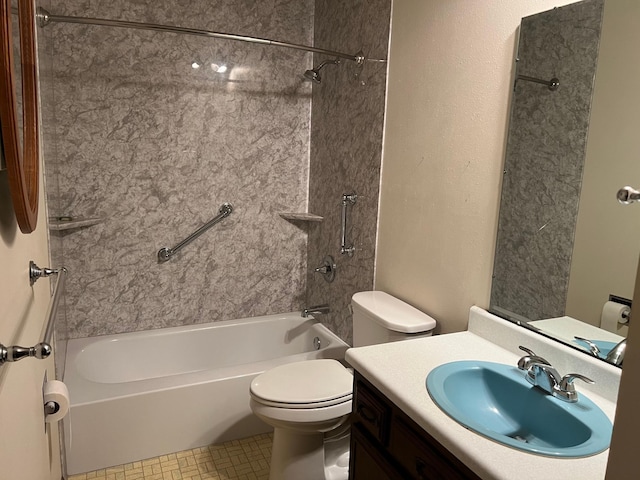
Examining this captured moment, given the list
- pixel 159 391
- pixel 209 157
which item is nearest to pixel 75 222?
pixel 209 157

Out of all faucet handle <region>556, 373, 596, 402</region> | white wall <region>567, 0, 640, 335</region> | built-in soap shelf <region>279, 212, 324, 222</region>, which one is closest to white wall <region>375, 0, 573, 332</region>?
white wall <region>567, 0, 640, 335</region>

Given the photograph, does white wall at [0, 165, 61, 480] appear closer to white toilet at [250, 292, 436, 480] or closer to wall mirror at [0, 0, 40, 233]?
wall mirror at [0, 0, 40, 233]

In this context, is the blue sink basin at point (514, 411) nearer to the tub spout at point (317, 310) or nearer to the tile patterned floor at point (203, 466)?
the tile patterned floor at point (203, 466)

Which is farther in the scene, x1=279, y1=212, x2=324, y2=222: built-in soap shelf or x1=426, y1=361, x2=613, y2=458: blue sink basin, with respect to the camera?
x1=279, y1=212, x2=324, y2=222: built-in soap shelf

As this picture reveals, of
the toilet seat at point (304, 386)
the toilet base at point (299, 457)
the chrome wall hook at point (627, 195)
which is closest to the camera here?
the chrome wall hook at point (627, 195)

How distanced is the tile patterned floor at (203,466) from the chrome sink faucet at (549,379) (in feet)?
4.61

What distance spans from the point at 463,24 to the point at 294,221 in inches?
67.7

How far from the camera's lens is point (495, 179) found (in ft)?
5.40

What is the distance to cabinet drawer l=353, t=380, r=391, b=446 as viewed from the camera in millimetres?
1319

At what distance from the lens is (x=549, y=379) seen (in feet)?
4.12

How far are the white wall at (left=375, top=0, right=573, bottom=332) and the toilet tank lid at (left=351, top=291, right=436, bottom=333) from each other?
7cm

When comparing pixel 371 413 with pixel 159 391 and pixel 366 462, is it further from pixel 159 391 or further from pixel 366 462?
pixel 159 391

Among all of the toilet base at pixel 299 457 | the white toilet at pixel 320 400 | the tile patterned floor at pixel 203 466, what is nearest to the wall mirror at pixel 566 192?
the white toilet at pixel 320 400

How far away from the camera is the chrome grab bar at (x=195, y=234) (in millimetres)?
2820
